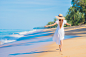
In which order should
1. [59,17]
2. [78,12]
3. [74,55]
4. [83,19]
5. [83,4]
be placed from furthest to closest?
[83,19] < [78,12] < [83,4] < [59,17] < [74,55]

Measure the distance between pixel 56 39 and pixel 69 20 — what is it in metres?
51.7

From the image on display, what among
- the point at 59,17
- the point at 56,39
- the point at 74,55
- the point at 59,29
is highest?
the point at 59,17

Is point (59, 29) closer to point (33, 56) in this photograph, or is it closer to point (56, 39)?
point (56, 39)

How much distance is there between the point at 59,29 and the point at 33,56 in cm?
184

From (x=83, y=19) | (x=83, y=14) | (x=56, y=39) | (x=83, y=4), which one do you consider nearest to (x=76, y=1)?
(x=83, y=4)

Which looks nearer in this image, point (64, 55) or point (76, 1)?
point (64, 55)

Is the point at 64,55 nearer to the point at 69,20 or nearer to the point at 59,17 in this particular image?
the point at 59,17

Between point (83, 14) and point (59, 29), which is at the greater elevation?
point (83, 14)

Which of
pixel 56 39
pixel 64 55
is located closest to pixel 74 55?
pixel 64 55

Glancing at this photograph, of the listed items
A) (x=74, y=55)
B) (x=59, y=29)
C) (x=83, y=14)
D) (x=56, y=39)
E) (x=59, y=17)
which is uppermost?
(x=83, y=14)

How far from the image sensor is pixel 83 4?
153ft

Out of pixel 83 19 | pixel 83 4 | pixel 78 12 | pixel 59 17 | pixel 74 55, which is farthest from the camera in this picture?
pixel 83 19

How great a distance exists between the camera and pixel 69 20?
57.6 metres

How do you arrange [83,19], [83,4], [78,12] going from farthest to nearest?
[83,19] → [78,12] → [83,4]
